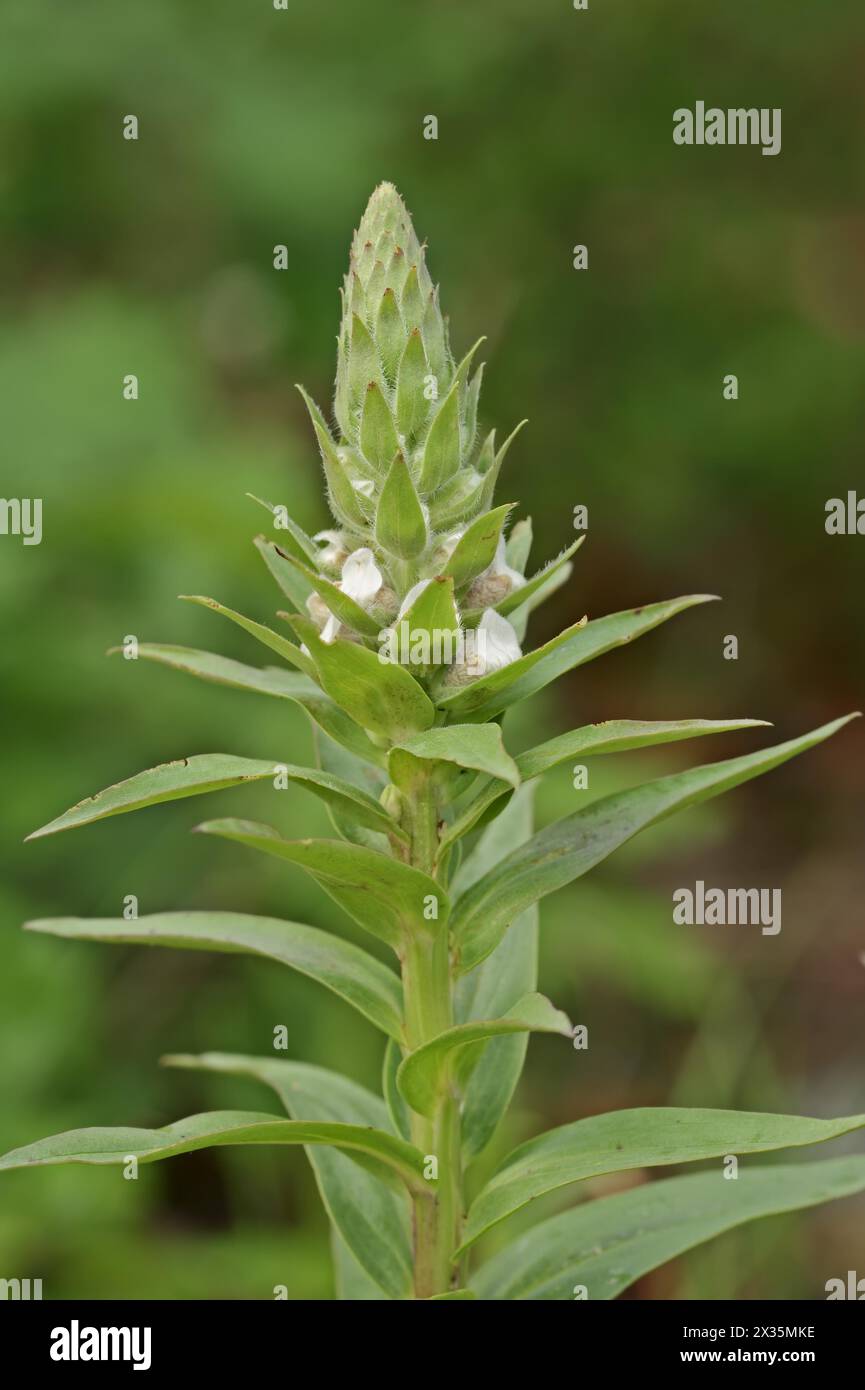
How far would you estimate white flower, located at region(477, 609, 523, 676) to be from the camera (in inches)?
53.2

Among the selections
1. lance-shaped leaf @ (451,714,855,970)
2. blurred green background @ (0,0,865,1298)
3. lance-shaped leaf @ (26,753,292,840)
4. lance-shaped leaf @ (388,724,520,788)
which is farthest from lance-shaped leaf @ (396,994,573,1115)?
blurred green background @ (0,0,865,1298)

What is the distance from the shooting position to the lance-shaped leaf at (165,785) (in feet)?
4.14

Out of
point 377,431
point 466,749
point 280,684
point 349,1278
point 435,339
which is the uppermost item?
point 435,339

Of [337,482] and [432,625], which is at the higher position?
[337,482]

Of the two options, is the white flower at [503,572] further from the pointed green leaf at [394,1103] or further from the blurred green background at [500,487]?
the blurred green background at [500,487]

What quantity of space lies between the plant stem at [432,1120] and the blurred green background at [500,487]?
5.36 ft

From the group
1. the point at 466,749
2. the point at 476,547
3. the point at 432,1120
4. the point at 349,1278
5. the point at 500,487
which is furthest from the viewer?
the point at 500,487

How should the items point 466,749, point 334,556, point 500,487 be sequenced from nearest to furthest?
point 466,749 → point 334,556 → point 500,487

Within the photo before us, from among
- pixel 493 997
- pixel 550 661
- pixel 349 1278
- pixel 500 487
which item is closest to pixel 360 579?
pixel 550 661

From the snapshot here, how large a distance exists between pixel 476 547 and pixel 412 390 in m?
Answer: 0.19

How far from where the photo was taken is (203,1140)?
49.6 inches

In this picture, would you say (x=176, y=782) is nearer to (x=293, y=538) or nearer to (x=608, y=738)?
(x=293, y=538)
